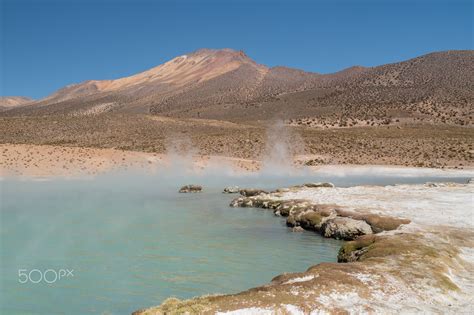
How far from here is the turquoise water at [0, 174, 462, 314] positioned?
12227 millimetres

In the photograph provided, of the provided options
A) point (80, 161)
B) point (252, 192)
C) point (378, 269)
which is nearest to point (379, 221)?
point (378, 269)

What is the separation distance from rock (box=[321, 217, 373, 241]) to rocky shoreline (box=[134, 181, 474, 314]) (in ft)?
0.14

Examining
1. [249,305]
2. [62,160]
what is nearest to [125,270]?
[249,305]

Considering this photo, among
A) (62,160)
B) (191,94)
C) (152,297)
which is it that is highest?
(191,94)

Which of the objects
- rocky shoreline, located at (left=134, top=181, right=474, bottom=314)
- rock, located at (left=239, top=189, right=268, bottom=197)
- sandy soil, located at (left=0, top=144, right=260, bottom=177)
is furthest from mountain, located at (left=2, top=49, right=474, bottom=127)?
rocky shoreline, located at (left=134, top=181, right=474, bottom=314)

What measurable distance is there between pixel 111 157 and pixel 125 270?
4017 cm

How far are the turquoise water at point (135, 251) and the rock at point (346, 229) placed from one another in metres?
0.58

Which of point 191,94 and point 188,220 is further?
point 191,94

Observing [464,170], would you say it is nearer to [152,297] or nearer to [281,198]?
[281,198]

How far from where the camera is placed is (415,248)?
13.8m

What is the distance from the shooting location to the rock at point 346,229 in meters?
18.7

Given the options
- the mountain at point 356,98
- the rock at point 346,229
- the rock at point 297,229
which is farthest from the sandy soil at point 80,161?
the mountain at point 356,98

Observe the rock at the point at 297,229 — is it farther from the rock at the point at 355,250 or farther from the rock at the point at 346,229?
the rock at the point at 355,250

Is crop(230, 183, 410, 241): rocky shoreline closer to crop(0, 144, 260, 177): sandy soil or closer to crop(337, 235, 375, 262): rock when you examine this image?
crop(337, 235, 375, 262): rock
